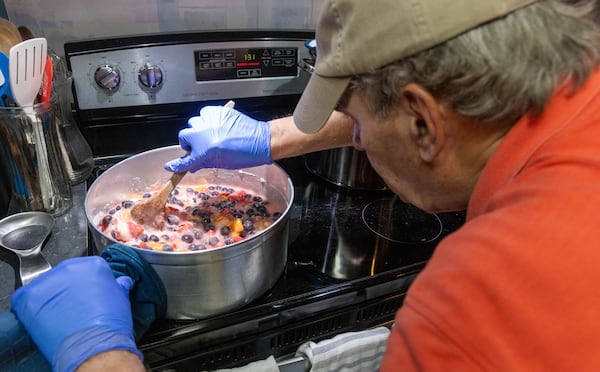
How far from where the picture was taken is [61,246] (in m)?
A: 0.85

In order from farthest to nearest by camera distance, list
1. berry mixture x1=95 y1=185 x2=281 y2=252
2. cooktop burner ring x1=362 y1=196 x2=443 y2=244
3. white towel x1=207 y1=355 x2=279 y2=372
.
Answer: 1. cooktop burner ring x1=362 y1=196 x2=443 y2=244
2. berry mixture x1=95 y1=185 x2=281 y2=252
3. white towel x1=207 y1=355 x2=279 y2=372

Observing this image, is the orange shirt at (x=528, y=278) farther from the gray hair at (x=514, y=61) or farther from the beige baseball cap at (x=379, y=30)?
the beige baseball cap at (x=379, y=30)

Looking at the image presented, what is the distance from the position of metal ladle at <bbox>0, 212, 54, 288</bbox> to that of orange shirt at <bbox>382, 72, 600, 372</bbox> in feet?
2.01

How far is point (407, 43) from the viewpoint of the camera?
47 centimetres

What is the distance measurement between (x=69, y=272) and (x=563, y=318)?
61 cm

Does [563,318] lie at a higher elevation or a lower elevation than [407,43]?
lower

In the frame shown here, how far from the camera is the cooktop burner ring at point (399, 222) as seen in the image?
3.22 ft

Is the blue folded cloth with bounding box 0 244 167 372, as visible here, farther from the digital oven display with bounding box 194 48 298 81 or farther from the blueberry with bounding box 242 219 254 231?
the digital oven display with bounding box 194 48 298 81

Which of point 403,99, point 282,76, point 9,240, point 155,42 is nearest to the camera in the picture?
point 403,99

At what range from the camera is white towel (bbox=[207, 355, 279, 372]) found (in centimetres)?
75

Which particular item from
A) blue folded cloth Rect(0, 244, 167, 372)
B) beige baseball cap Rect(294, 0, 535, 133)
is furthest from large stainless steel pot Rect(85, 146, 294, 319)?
beige baseball cap Rect(294, 0, 535, 133)

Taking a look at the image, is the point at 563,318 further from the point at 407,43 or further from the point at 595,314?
the point at 407,43

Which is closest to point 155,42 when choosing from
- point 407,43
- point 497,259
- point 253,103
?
point 253,103

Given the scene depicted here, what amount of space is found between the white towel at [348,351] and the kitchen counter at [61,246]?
0.44 meters
